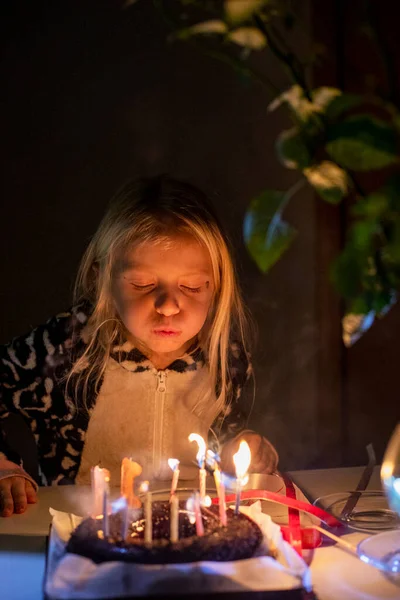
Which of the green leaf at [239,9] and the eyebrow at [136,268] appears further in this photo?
the eyebrow at [136,268]

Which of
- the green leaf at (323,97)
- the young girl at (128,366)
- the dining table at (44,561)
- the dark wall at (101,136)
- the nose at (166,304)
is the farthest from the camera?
the dark wall at (101,136)

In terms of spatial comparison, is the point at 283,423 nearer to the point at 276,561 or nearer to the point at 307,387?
the point at 307,387

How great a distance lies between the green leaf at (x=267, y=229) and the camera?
759mm

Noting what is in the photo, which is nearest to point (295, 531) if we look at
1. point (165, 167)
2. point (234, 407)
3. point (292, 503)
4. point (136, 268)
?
point (292, 503)

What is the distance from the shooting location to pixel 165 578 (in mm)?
790

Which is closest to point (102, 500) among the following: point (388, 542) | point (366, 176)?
point (388, 542)

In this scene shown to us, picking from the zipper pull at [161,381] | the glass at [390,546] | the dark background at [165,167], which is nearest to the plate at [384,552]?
the glass at [390,546]

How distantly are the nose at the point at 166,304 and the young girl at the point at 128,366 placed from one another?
0.08m

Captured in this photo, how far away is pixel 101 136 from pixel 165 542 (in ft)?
4.89

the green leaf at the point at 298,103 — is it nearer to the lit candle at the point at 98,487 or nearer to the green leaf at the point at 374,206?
the green leaf at the point at 374,206

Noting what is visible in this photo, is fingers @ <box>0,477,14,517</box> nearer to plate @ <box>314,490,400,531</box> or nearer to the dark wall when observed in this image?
plate @ <box>314,490,400,531</box>

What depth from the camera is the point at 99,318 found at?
1.69 m

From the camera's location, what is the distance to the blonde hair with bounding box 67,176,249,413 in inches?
60.9

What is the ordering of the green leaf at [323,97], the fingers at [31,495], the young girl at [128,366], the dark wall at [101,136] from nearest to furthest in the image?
the green leaf at [323,97] < the fingers at [31,495] < the young girl at [128,366] < the dark wall at [101,136]
